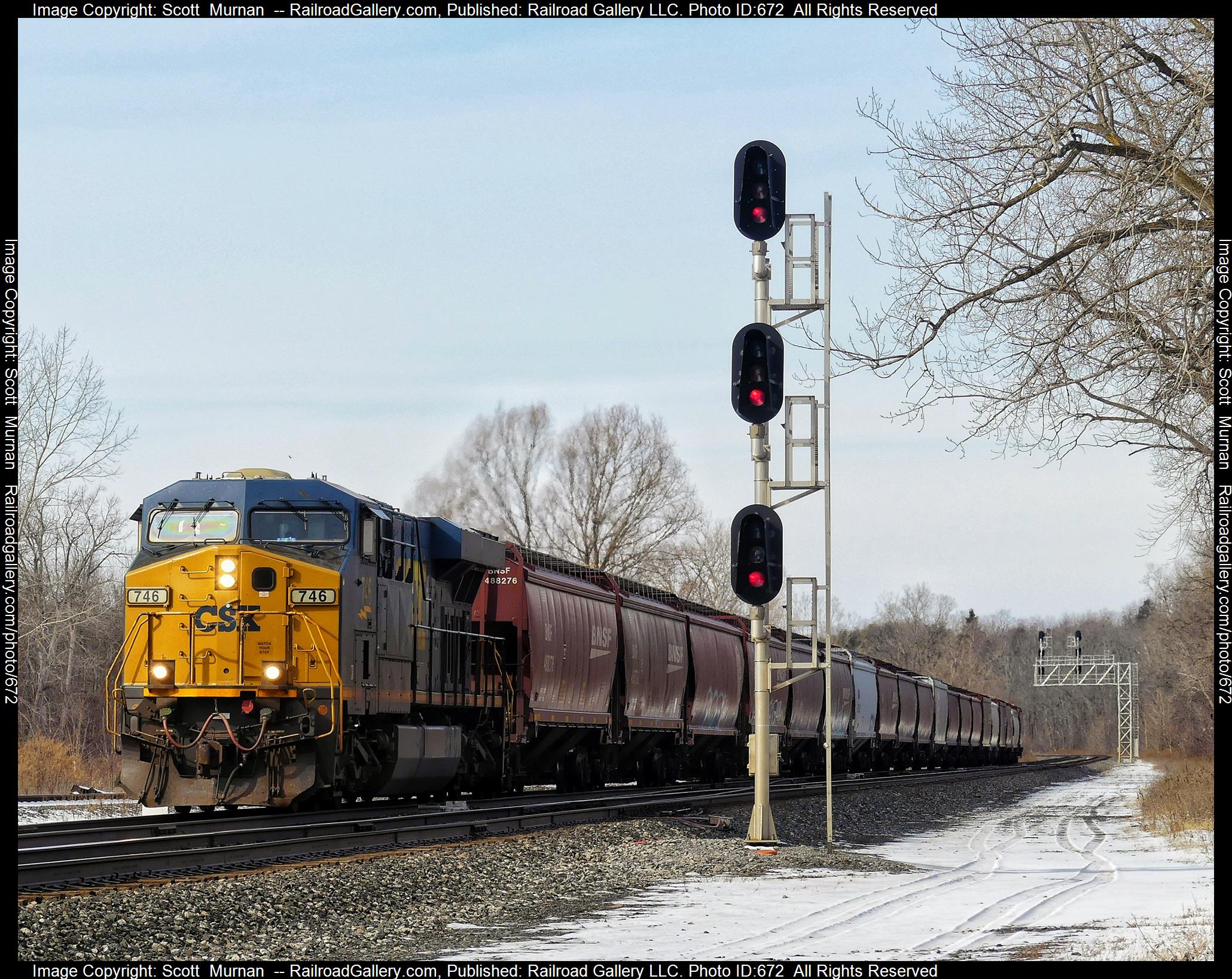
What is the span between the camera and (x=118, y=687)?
16.6m

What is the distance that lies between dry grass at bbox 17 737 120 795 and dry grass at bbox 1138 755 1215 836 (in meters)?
19.2

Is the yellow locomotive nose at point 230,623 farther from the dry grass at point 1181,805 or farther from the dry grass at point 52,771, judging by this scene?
the dry grass at point 52,771

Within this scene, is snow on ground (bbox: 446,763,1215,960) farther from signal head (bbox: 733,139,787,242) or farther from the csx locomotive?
signal head (bbox: 733,139,787,242)

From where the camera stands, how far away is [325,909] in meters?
10.4

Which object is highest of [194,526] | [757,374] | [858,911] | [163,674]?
[757,374]

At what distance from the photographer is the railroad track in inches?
439

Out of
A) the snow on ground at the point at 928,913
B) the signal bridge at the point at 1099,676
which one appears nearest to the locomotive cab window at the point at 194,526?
the snow on ground at the point at 928,913

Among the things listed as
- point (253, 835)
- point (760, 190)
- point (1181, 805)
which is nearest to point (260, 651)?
point (253, 835)

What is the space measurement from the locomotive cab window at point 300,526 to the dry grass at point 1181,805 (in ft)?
35.2

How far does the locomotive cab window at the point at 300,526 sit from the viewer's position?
56.7 ft

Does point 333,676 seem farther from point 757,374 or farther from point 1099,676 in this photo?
point 1099,676

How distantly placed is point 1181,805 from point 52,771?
21.6 metres

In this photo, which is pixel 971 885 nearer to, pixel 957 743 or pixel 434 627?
pixel 434 627
